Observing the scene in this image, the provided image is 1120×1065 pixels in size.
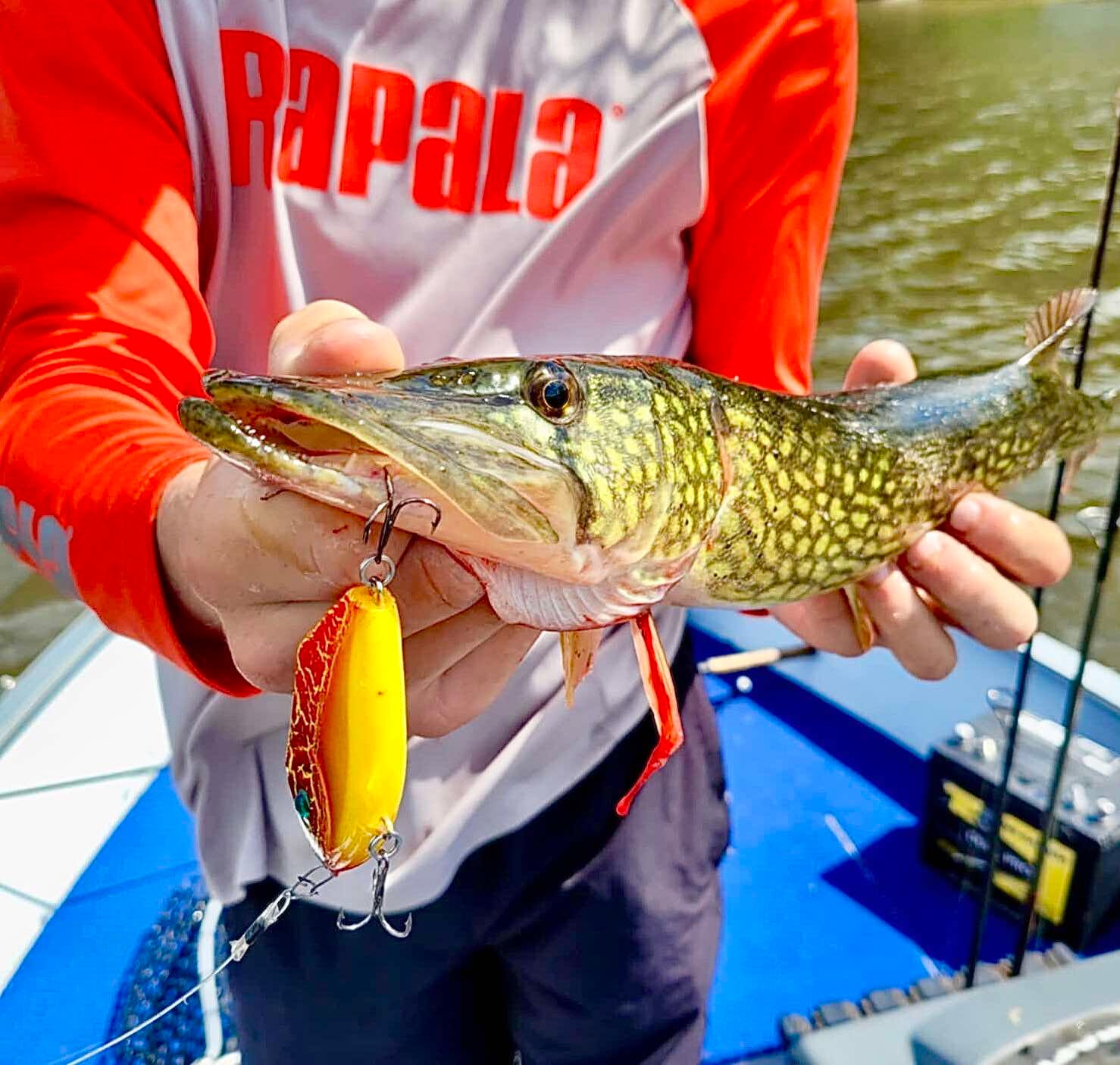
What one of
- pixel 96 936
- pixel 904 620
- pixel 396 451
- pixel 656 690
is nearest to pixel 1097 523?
pixel 904 620

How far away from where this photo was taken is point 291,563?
0.63m

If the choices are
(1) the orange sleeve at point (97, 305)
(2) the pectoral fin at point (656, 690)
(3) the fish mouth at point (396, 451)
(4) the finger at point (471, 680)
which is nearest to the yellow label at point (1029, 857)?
(2) the pectoral fin at point (656, 690)

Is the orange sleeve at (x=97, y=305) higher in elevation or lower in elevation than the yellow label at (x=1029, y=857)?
higher

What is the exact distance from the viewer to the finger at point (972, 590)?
1110 millimetres

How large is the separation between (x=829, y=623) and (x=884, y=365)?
0.35 m

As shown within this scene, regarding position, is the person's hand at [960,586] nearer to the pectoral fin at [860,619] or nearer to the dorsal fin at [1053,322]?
the pectoral fin at [860,619]

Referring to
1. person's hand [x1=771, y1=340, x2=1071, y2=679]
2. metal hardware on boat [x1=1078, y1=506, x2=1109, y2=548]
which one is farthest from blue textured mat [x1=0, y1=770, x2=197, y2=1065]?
metal hardware on boat [x1=1078, y1=506, x2=1109, y2=548]

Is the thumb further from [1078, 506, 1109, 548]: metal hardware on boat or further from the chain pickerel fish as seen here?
[1078, 506, 1109, 548]: metal hardware on boat

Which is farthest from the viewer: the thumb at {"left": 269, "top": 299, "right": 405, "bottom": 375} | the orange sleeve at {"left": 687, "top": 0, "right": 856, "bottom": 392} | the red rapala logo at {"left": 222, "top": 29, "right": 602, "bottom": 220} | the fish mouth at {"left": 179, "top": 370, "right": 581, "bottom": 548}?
the orange sleeve at {"left": 687, "top": 0, "right": 856, "bottom": 392}

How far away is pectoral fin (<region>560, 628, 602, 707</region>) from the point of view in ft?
2.84

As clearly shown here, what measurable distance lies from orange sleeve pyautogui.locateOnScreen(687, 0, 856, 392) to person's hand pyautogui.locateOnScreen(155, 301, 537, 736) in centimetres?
59

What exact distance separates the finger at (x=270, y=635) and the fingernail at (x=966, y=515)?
0.81 metres

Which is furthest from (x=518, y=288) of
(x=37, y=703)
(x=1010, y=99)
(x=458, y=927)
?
(x=1010, y=99)

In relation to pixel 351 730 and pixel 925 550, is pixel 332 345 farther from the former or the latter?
pixel 925 550
